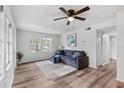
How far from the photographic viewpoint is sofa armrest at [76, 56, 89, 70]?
433 cm

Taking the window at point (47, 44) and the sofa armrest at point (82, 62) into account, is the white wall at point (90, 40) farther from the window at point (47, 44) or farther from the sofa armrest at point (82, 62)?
the window at point (47, 44)

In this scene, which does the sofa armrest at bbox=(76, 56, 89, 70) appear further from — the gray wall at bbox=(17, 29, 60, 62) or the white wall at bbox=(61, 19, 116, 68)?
the gray wall at bbox=(17, 29, 60, 62)

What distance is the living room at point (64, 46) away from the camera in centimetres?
297

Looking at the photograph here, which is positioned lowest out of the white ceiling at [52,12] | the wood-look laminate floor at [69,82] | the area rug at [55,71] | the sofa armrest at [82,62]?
the wood-look laminate floor at [69,82]

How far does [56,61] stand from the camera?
5727 mm

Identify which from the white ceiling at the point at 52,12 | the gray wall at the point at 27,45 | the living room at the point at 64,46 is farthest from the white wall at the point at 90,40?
the gray wall at the point at 27,45

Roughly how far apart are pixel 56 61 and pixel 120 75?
3.69 m

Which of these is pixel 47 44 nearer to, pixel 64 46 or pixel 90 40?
pixel 64 46

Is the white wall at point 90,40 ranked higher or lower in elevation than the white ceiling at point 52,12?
lower

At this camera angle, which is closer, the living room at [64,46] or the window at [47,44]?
the living room at [64,46]

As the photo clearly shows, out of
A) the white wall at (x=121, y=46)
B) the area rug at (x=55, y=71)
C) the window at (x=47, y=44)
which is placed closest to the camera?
the white wall at (x=121, y=46)

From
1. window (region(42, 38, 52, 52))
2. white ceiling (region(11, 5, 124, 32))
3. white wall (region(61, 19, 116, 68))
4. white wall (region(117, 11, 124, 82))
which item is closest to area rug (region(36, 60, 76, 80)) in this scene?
white wall (region(61, 19, 116, 68))

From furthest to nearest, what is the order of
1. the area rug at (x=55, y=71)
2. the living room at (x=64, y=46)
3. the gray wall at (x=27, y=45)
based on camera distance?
the gray wall at (x=27, y=45) → the area rug at (x=55, y=71) → the living room at (x=64, y=46)
